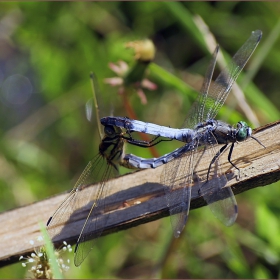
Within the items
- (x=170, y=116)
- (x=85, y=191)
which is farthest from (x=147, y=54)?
(x=170, y=116)

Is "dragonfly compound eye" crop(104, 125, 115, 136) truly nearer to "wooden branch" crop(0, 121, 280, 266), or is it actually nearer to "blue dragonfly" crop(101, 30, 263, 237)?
"blue dragonfly" crop(101, 30, 263, 237)

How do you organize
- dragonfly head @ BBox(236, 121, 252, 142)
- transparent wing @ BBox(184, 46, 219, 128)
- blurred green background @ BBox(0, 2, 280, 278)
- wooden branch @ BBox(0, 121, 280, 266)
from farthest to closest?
blurred green background @ BBox(0, 2, 280, 278) → transparent wing @ BBox(184, 46, 219, 128) → dragonfly head @ BBox(236, 121, 252, 142) → wooden branch @ BBox(0, 121, 280, 266)

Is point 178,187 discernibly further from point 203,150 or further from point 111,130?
point 111,130

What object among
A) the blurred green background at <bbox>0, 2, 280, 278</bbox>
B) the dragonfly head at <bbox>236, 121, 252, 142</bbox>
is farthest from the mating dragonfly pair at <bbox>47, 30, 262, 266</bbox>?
the blurred green background at <bbox>0, 2, 280, 278</bbox>

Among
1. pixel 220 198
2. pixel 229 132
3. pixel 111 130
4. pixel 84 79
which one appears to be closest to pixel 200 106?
pixel 229 132

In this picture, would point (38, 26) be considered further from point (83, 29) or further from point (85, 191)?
point (85, 191)

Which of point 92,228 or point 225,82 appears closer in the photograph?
point 92,228

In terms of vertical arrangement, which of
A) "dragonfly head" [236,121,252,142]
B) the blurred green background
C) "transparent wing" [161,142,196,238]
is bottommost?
the blurred green background

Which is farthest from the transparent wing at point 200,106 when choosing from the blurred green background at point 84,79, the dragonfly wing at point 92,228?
the blurred green background at point 84,79
